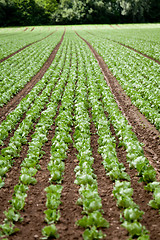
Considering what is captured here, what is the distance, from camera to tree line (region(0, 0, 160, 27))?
80.9m

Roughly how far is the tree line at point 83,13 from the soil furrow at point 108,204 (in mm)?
85396

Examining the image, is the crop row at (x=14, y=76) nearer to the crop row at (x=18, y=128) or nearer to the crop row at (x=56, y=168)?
the crop row at (x=18, y=128)

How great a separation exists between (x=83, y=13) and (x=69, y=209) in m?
89.0

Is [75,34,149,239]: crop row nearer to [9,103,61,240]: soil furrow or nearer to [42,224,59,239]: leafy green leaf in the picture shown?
[42,224,59,239]: leafy green leaf

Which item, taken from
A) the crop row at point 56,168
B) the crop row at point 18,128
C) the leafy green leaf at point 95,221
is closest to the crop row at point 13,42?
the crop row at point 18,128

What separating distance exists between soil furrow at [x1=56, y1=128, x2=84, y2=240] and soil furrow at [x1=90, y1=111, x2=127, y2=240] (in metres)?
0.58

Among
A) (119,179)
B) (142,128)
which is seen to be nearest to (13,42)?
(142,128)

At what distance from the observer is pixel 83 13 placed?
82000mm

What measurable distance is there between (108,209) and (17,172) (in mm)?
2887

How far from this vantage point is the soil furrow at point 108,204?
4074 mm

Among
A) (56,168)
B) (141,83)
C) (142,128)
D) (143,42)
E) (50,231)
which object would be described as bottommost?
(50,231)

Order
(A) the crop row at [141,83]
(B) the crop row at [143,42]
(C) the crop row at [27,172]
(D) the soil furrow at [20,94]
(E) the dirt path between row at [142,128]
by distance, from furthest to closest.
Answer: (B) the crop row at [143,42]
(D) the soil furrow at [20,94]
(A) the crop row at [141,83]
(E) the dirt path between row at [142,128]
(C) the crop row at [27,172]

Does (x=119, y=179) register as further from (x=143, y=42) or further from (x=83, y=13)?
(x=83, y=13)

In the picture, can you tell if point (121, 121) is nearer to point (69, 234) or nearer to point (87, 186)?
point (87, 186)
